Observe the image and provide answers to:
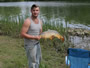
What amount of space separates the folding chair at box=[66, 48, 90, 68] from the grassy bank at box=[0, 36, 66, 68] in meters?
0.68

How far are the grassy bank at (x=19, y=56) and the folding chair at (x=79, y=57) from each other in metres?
0.68

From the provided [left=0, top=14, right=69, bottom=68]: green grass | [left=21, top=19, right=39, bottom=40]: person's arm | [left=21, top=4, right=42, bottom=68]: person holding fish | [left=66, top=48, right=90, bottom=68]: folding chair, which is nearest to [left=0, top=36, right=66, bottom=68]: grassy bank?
[left=0, top=14, right=69, bottom=68]: green grass

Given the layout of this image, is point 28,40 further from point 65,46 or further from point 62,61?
point 65,46

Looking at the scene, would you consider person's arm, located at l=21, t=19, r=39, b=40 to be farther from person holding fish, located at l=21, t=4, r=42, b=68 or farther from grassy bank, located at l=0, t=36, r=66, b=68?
grassy bank, located at l=0, t=36, r=66, b=68

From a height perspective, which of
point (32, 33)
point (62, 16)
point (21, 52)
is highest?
point (32, 33)

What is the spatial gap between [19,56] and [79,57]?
1.81 meters

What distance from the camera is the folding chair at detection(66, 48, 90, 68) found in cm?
290

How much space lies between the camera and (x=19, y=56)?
4.23 metres

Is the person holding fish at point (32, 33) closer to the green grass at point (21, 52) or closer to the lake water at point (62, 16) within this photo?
the green grass at point (21, 52)

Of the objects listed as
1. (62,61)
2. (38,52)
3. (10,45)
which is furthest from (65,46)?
(38,52)

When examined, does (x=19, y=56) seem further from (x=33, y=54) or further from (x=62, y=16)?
(x=62, y=16)

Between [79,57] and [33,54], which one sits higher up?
[33,54]

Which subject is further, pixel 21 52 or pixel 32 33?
pixel 21 52

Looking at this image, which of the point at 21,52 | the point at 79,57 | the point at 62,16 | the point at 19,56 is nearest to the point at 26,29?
the point at 79,57
